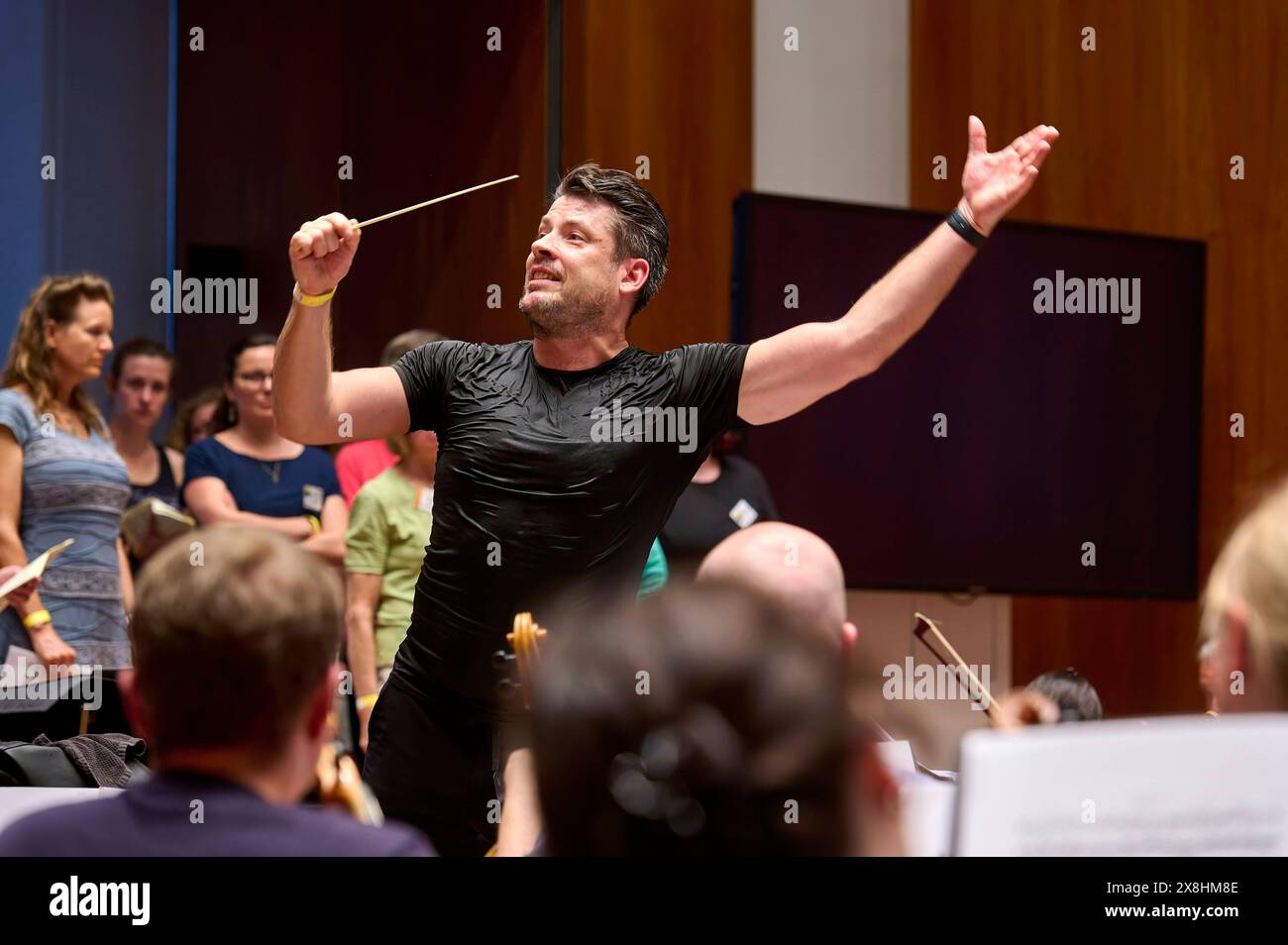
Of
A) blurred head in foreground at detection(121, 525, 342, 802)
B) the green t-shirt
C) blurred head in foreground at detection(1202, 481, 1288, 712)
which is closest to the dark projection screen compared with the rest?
the green t-shirt

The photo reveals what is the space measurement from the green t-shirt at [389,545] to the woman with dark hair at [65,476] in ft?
1.84

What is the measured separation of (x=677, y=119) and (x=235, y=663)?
3836 mm

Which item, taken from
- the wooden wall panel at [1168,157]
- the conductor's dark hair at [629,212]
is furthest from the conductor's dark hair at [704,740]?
the wooden wall panel at [1168,157]

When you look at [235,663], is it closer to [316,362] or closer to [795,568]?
[795,568]

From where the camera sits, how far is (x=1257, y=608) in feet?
4.28

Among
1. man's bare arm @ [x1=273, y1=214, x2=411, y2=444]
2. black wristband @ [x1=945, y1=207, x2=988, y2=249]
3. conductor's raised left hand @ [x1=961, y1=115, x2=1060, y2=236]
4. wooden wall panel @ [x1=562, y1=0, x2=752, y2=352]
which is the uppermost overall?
wooden wall panel @ [x1=562, y1=0, x2=752, y2=352]

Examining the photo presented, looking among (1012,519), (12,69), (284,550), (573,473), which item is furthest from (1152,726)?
(12,69)

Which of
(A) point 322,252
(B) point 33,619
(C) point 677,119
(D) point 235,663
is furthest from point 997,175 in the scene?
(C) point 677,119

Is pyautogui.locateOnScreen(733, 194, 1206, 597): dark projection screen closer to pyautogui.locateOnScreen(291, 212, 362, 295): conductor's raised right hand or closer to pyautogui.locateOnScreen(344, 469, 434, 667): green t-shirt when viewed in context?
pyautogui.locateOnScreen(344, 469, 434, 667): green t-shirt

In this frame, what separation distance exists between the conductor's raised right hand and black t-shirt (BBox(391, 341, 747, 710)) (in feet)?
0.86

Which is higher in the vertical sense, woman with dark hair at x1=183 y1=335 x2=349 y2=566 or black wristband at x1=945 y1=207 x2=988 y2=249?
black wristband at x1=945 y1=207 x2=988 y2=249

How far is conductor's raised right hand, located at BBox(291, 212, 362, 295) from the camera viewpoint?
2.44m
